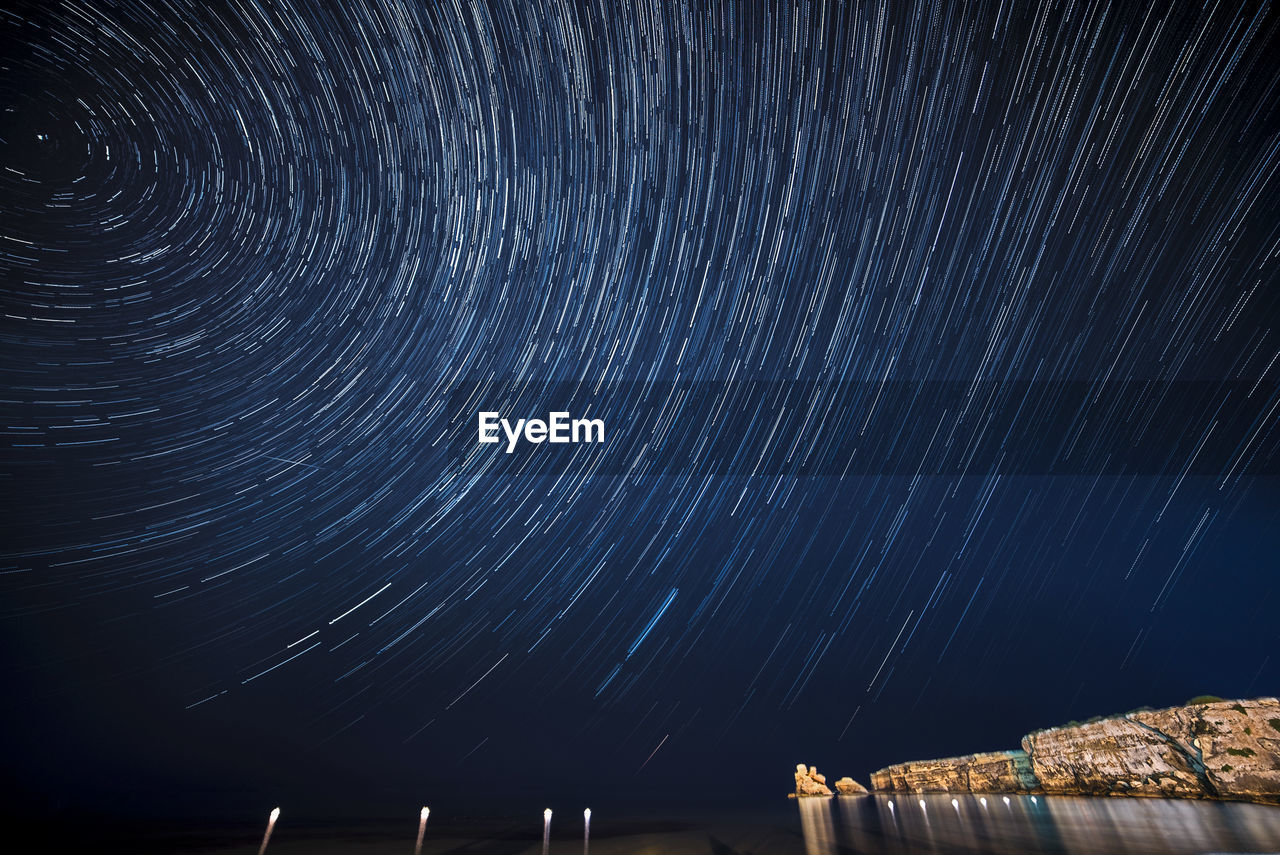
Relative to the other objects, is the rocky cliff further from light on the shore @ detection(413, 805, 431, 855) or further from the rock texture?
light on the shore @ detection(413, 805, 431, 855)

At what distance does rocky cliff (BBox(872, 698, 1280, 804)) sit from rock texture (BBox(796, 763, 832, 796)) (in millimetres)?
27874

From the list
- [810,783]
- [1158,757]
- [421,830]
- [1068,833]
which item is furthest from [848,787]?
[421,830]

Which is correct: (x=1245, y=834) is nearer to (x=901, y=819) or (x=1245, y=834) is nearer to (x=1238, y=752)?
(x=901, y=819)

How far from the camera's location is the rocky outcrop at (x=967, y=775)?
78375 mm

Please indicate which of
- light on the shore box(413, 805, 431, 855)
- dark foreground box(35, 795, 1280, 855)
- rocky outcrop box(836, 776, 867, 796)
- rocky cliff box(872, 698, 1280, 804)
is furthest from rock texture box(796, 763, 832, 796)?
light on the shore box(413, 805, 431, 855)

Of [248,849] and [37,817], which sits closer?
[248,849]

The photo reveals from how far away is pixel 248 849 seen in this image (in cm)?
3559

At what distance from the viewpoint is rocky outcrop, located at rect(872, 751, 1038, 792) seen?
78.4 m

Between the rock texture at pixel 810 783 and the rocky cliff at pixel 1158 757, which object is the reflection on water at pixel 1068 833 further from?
the rock texture at pixel 810 783

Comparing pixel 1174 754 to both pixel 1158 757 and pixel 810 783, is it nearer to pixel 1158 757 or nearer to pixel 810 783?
pixel 1158 757

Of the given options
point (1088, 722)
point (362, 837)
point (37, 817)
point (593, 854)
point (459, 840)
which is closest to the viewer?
point (593, 854)

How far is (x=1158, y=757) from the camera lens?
2110 inches

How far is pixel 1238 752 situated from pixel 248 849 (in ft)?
246

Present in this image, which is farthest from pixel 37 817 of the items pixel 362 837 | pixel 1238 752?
pixel 1238 752
